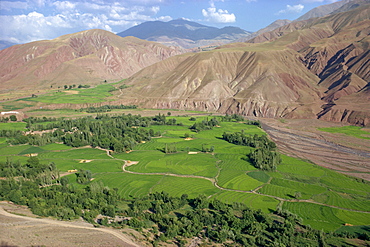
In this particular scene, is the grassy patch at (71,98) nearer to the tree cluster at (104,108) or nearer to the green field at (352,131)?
the tree cluster at (104,108)

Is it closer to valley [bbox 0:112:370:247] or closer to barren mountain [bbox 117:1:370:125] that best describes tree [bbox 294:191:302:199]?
valley [bbox 0:112:370:247]

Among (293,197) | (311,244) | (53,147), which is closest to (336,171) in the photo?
(293,197)

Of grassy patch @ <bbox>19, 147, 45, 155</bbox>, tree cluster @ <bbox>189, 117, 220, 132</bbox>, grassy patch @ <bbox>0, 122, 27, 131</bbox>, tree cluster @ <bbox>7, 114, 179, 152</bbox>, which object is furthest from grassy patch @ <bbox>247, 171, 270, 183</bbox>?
grassy patch @ <bbox>0, 122, 27, 131</bbox>

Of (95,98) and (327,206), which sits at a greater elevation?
(95,98)

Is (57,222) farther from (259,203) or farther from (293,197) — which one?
(293,197)

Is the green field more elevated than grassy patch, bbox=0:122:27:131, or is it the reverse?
the green field

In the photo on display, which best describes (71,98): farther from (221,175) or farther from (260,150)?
(221,175)

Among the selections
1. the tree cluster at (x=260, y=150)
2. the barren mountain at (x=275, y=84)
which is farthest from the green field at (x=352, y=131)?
the tree cluster at (x=260, y=150)
